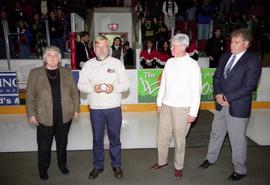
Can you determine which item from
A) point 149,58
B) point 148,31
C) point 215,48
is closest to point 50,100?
point 149,58

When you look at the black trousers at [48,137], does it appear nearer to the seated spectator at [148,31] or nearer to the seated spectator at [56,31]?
the seated spectator at [56,31]

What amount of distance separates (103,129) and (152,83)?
348cm

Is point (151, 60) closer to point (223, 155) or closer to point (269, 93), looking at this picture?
point (269, 93)

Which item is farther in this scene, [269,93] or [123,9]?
[123,9]

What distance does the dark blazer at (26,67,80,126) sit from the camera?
11.0ft

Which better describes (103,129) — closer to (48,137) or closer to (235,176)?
(48,137)

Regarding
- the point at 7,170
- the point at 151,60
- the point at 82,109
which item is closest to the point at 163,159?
the point at 7,170

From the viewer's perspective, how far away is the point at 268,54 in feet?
33.1

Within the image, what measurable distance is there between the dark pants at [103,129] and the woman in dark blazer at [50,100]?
Result: 306 mm

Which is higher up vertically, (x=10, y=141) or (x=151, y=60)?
(x=151, y=60)

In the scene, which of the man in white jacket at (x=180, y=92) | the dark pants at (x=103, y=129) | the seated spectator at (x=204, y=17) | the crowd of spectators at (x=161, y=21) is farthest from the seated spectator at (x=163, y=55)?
the dark pants at (x=103, y=129)

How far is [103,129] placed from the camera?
3.56 metres

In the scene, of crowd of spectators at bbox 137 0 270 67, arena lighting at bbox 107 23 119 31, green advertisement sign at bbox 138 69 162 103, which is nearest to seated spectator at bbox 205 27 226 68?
crowd of spectators at bbox 137 0 270 67

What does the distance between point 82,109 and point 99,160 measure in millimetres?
3340
